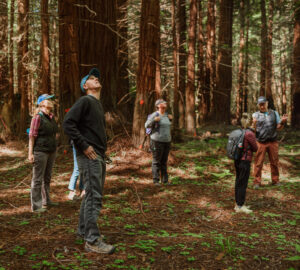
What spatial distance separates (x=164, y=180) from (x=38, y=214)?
10.8 feet

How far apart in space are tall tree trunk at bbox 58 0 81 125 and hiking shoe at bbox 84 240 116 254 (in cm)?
638

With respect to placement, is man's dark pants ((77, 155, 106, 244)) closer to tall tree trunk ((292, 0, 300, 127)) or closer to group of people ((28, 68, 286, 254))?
group of people ((28, 68, 286, 254))

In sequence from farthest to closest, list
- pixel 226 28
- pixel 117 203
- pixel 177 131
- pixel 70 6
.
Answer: pixel 226 28 < pixel 177 131 < pixel 70 6 < pixel 117 203

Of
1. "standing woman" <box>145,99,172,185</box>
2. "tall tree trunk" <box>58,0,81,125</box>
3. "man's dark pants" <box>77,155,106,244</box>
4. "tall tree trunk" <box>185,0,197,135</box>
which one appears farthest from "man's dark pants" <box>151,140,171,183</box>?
"tall tree trunk" <box>185,0,197,135</box>

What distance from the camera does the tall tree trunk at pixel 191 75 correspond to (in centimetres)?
1351

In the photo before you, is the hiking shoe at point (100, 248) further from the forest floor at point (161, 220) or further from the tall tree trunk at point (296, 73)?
the tall tree trunk at point (296, 73)

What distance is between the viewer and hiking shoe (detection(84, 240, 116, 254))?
373 cm

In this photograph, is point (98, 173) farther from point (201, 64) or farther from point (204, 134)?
point (201, 64)

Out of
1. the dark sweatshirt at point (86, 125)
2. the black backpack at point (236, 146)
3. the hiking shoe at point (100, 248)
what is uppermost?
the dark sweatshirt at point (86, 125)

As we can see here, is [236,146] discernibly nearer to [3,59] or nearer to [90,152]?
[90,152]

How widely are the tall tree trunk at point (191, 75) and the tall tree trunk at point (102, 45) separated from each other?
4.24 metres

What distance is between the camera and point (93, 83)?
4070 millimetres

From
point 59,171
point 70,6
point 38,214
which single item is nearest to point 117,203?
point 38,214

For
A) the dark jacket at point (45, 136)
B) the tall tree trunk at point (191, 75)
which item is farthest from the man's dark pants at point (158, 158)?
the tall tree trunk at point (191, 75)
